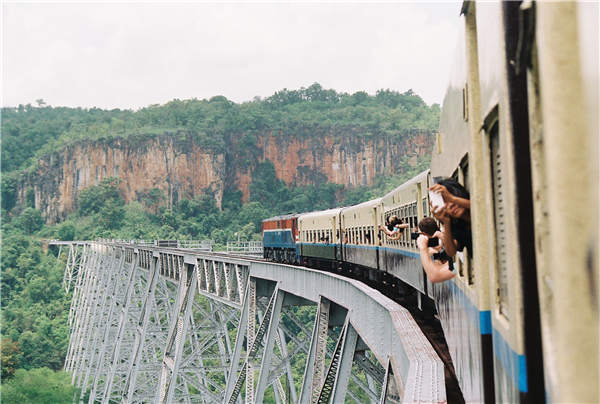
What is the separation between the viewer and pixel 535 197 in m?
1.64

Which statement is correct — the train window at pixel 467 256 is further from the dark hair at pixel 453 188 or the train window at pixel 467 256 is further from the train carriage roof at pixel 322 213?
the train carriage roof at pixel 322 213

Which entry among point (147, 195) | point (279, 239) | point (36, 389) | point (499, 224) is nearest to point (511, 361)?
point (499, 224)

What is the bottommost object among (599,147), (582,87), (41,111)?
(599,147)

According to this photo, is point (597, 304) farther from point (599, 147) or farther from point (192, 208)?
point (192, 208)

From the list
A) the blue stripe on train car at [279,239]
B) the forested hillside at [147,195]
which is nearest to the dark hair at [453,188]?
the blue stripe on train car at [279,239]

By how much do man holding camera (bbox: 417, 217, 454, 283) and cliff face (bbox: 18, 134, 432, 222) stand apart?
111345 mm

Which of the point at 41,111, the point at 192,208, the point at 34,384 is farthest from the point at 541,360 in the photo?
the point at 41,111

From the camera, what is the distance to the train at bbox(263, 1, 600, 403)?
130cm

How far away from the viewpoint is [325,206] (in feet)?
382

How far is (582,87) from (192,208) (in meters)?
112

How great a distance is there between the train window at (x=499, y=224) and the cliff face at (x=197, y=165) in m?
113

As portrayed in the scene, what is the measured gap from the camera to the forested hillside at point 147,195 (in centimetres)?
6775

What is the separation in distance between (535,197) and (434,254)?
2210 millimetres

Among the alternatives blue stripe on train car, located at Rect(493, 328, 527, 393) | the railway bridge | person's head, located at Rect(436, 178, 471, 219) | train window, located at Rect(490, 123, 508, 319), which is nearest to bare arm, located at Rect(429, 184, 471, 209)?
person's head, located at Rect(436, 178, 471, 219)
